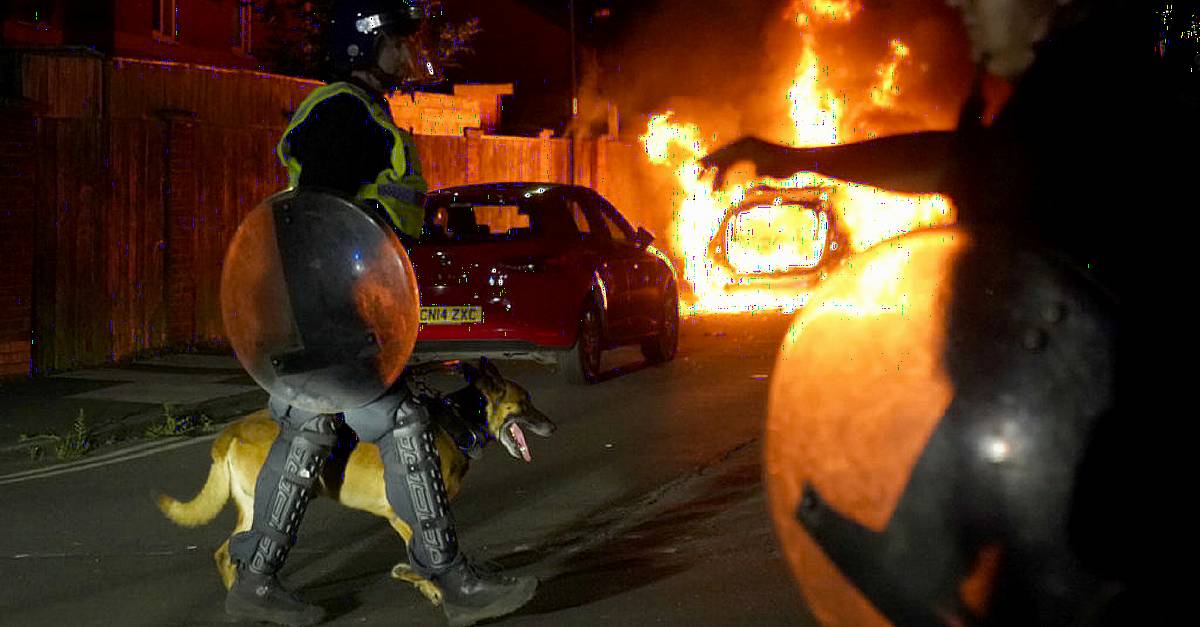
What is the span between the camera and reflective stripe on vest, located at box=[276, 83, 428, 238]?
5.11 m

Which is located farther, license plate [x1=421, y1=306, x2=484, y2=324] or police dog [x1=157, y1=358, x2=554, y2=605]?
license plate [x1=421, y1=306, x2=484, y2=324]

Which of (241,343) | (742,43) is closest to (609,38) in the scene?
(742,43)

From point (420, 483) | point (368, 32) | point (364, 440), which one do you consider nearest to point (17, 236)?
point (368, 32)

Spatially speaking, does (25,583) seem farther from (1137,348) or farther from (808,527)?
(1137,348)

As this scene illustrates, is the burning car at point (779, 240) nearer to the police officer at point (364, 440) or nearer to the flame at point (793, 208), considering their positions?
the flame at point (793, 208)

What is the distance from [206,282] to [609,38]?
98.2 feet

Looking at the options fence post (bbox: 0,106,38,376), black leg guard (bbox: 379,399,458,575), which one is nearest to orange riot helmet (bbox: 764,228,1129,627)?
black leg guard (bbox: 379,399,458,575)

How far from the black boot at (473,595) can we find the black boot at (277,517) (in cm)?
Result: 51

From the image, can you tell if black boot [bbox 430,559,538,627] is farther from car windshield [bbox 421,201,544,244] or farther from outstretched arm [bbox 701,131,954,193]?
car windshield [bbox 421,201,544,244]

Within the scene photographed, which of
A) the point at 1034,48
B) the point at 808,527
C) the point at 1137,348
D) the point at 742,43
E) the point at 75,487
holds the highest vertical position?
the point at 742,43

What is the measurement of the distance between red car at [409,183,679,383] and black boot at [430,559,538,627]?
734 cm

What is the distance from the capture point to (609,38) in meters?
45.0

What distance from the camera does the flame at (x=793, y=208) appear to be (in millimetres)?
3537

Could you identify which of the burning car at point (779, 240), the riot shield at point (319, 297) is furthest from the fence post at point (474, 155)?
the riot shield at point (319, 297)
